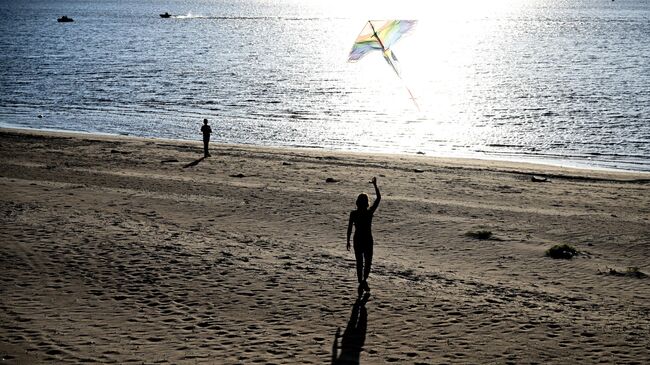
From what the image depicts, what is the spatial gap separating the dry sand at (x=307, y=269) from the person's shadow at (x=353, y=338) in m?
0.03

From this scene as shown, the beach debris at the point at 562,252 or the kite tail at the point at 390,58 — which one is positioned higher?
the kite tail at the point at 390,58

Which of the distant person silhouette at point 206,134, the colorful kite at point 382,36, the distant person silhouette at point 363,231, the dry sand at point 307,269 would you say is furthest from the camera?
the distant person silhouette at point 206,134

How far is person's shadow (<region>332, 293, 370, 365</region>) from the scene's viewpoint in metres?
10.1

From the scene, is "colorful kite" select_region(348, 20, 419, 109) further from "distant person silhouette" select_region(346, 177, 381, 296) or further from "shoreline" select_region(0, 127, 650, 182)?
"shoreline" select_region(0, 127, 650, 182)

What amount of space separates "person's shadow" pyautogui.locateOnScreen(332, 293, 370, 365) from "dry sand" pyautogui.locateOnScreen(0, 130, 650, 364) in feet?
0.11

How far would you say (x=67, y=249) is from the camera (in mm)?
15180

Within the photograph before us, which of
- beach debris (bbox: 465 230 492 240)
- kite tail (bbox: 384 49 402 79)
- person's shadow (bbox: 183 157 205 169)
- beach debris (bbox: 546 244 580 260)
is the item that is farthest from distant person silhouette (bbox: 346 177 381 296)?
person's shadow (bbox: 183 157 205 169)

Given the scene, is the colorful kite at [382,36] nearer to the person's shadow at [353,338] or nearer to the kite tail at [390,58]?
the kite tail at [390,58]

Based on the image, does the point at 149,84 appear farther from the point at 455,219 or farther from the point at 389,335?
the point at 389,335

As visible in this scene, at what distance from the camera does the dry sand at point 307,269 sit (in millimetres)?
10641

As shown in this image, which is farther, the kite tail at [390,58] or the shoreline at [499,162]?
the shoreline at [499,162]

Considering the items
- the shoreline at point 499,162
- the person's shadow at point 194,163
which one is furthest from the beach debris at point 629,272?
the person's shadow at point 194,163

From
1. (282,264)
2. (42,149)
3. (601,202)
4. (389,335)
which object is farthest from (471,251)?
(42,149)

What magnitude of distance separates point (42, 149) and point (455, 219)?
19.1 m
